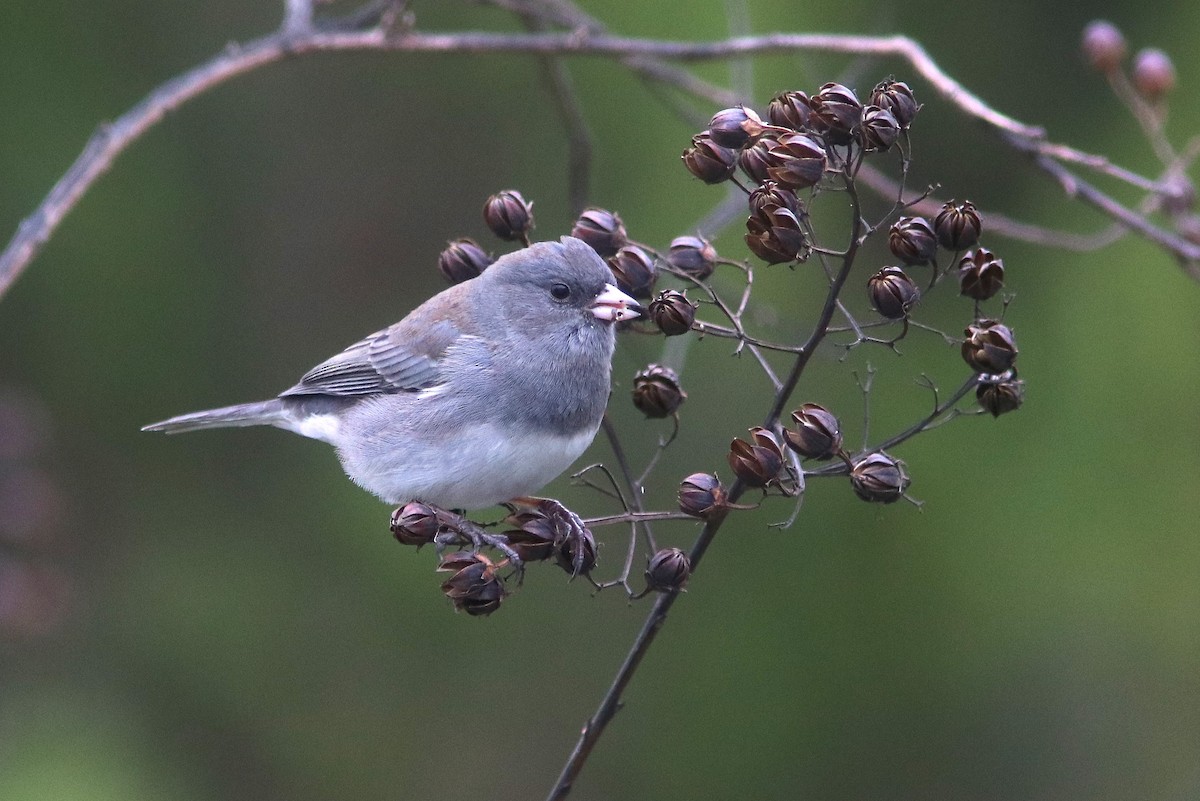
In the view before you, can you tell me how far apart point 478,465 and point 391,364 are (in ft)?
1.87

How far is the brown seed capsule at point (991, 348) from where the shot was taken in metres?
1.60

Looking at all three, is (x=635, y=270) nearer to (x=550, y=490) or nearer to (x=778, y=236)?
(x=778, y=236)

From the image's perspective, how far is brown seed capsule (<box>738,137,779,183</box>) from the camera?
163cm

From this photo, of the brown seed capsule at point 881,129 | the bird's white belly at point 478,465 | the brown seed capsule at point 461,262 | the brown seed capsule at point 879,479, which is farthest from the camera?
the bird's white belly at point 478,465

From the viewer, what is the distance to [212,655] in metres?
4.09

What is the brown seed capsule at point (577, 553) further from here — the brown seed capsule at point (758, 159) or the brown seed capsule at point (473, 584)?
the brown seed capsule at point (758, 159)

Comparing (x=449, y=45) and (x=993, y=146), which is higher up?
(x=993, y=146)

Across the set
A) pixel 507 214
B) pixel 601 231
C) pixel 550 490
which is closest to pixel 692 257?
pixel 601 231

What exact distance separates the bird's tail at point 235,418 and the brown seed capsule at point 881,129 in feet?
6.17

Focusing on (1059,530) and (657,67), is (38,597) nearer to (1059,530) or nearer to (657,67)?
(657,67)

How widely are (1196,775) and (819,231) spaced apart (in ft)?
6.68

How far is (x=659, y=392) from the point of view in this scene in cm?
187

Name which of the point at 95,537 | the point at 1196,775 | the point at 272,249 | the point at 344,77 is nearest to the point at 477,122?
the point at 344,77

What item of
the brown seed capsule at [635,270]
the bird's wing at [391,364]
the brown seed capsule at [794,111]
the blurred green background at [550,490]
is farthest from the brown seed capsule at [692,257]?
the blurred green background at [550,490]
